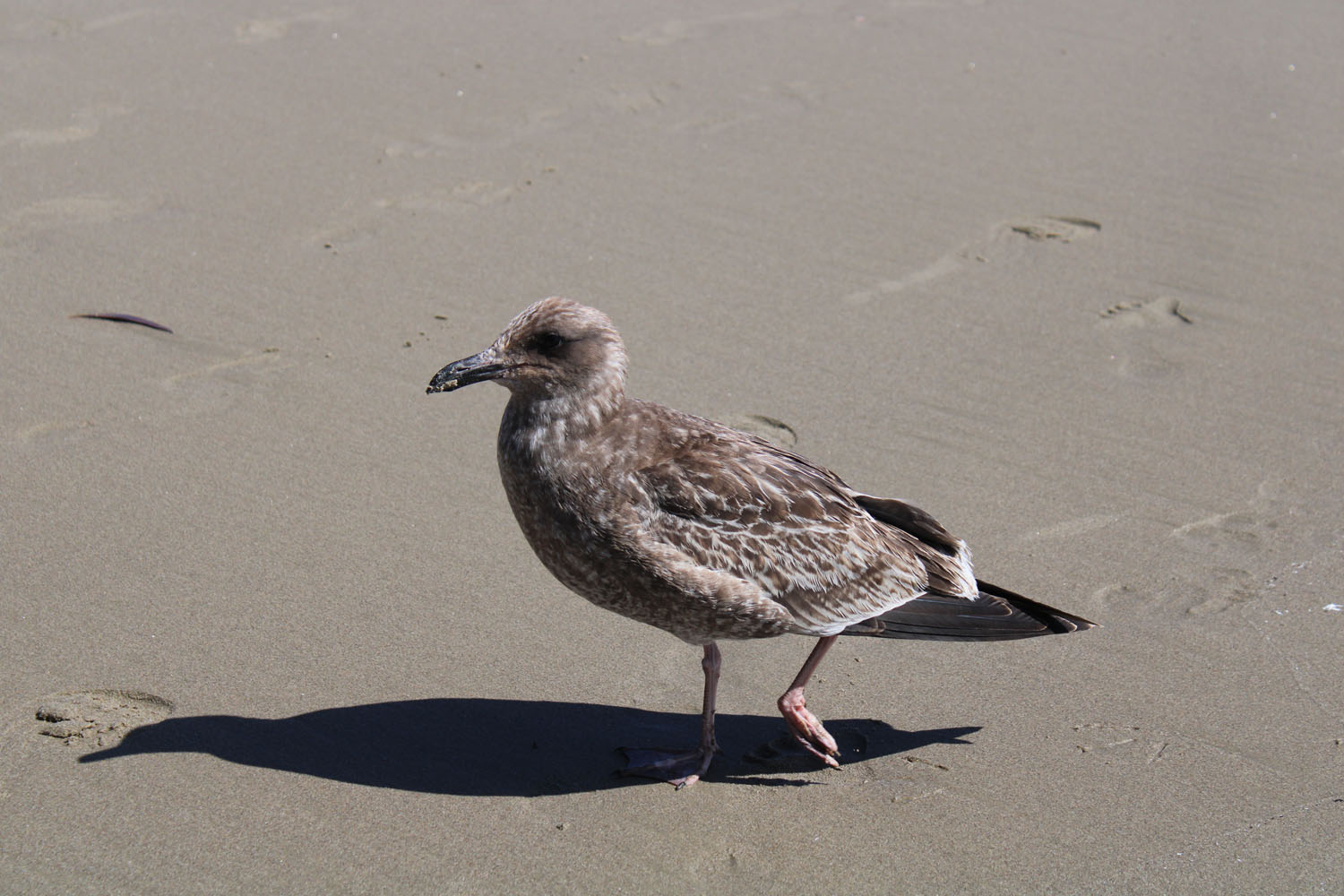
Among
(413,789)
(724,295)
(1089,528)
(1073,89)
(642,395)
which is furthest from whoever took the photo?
(1073,89)

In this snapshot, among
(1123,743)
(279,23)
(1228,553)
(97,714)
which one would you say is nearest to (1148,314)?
(1228,553)

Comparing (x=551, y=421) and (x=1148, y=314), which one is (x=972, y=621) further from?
(x=1148, y=314)

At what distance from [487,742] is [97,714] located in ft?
3.92

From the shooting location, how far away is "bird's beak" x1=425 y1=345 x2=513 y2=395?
13.7ft

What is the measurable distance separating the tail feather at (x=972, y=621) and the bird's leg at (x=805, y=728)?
26 centimetres

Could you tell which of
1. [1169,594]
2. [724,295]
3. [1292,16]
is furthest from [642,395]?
[1292,16]

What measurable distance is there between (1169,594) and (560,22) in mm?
6410

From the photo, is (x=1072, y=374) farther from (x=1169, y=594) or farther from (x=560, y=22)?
(x=560, y=22)

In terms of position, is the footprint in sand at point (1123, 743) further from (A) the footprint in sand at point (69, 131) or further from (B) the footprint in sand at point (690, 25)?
(B) the footprint in sand at point (690, 25)

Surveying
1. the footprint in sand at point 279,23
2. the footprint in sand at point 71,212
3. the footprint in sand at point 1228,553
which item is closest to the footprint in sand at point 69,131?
the footprint in sand at point 71,212

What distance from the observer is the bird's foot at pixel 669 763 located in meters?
4.24

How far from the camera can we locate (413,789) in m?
4.10

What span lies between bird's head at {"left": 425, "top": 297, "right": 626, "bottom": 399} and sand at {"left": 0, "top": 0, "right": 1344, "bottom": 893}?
3.29 ft

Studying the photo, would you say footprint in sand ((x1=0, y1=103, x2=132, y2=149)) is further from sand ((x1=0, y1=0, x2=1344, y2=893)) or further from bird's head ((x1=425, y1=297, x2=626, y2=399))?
bird's head ((x1=425, y1=297, x2=626, y2=399))
